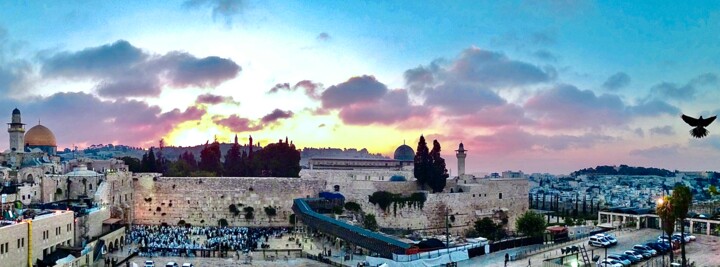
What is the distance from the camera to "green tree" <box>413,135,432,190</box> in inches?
1545

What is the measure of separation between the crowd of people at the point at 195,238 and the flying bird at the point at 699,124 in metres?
23.9

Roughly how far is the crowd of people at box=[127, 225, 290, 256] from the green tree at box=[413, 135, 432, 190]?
8.88 metres

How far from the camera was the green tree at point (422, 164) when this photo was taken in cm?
3925

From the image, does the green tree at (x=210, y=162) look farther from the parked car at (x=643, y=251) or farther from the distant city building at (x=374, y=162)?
the parked car at (x=643, y=251)

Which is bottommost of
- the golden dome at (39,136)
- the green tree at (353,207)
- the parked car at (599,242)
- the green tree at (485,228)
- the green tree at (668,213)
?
the green tree at (485,228)

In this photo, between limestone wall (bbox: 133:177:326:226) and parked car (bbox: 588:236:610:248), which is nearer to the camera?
parked car (bbox: 588:236:610:248)

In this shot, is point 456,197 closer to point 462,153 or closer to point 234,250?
point 462,153

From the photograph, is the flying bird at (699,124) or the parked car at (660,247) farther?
the parked car at (660,247)

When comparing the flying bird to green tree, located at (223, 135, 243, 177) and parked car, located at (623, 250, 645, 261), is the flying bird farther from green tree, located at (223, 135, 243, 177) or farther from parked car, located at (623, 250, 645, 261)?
green tree, located at (223, 135, 243, 177)

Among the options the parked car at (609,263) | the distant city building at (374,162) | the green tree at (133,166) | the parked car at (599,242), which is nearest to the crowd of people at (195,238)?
the green tree at (133,166)

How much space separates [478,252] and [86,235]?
1775cm

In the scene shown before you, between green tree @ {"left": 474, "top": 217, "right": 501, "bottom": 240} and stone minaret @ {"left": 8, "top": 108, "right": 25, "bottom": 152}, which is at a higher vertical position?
stone minaret @ {"left": 8, "top": 108, "right": 25, "bottom": 152}

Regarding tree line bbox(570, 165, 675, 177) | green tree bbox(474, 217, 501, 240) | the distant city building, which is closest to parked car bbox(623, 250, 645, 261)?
green tree bbox(474, 217, 501, 240)

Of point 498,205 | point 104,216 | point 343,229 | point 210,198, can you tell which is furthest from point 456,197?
point 104,216
